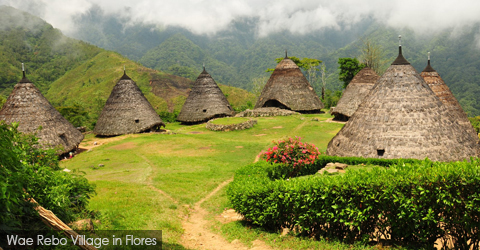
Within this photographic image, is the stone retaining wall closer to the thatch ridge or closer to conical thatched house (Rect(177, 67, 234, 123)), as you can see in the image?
conical thatched house (Rect(177, 67, 234, 123))

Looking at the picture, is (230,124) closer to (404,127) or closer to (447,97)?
(447,97)

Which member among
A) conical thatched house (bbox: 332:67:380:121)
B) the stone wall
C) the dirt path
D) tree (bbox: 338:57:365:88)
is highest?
tree (bbox: 338:57:365:88)

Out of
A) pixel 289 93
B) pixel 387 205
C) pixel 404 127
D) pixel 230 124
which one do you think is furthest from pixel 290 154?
pixel 289 93

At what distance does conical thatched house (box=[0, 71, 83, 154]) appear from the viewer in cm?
2027

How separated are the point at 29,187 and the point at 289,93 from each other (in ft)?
105

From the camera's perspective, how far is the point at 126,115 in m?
27.6

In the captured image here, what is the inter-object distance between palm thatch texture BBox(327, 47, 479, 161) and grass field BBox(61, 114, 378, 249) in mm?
5857

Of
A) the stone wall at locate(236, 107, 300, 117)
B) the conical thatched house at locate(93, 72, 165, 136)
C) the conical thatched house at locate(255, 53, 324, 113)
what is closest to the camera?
the conical thatched house at locate(93, 72, 165, 136)

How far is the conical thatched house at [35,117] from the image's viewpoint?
20266mm

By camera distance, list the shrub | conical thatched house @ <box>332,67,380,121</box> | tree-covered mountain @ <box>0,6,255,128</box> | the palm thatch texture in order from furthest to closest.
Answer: tree-covered mountain @ <box>0,6,255,128</box> → conical thatched house @ <box>332,67,380,121</box> → the palm thatch texture → the shrub

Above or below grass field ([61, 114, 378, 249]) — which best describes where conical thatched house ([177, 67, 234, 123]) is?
above

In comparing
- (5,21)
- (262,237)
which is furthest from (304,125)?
(5,21)

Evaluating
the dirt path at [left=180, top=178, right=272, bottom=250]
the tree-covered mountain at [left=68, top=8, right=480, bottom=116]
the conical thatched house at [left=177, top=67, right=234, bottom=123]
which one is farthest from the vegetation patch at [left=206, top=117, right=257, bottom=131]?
the tree-covered mountain at [left=68, top=8, right=480, bottom=116]

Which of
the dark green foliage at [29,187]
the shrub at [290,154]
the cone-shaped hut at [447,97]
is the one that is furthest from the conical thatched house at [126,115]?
the cone-shaped hut at [447,97]
